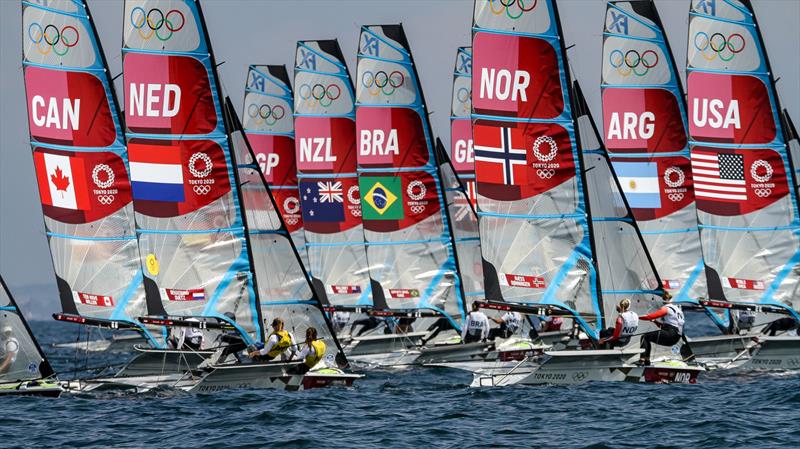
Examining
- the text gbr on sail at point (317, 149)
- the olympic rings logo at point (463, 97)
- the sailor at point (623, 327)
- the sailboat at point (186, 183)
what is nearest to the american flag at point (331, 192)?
the text gbr on sail at point (317, 149)

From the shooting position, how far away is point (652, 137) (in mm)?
37062

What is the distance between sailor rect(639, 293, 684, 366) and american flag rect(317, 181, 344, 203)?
701 inches

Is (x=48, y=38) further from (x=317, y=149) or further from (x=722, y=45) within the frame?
(x=722, y=45)

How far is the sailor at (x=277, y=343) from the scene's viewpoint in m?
27.3

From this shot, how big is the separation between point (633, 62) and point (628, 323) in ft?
36.9

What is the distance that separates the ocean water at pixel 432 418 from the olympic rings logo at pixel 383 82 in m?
12.8

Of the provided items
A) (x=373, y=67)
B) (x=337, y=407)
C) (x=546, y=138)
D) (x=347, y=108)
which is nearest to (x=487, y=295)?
(x=546, y=138)

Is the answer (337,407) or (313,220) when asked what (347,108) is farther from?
(337,407)

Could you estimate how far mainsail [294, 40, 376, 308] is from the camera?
4312 cm

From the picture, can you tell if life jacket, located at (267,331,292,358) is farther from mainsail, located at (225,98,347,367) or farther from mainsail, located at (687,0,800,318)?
mainsail, located at (687,0,800,318)

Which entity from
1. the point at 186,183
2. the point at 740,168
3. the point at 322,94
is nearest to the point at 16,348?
the point at 186,183

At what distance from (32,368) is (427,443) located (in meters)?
9.69

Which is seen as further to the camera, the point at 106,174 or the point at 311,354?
the point at 106,174

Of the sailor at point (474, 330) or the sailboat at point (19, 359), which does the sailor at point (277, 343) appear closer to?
the sailboat at point (19, 359)
